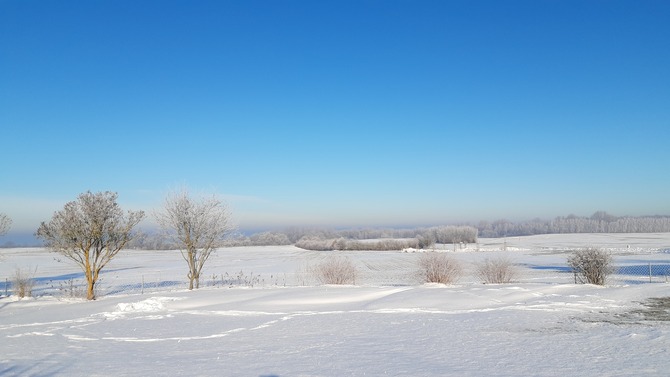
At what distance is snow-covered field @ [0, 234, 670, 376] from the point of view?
29.1 ft

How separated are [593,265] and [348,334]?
16.2m

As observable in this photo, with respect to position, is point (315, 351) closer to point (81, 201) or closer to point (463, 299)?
point (463, 299)

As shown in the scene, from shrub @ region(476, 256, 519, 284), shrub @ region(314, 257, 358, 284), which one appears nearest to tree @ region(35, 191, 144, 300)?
shrub @ region(314, 257, 358, 284)

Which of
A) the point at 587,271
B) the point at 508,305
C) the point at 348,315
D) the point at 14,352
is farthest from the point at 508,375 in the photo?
the point at 587,271

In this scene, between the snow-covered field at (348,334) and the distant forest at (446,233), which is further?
the distant forest at (446,233)

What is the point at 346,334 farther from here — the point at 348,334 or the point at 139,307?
the point at 139,307

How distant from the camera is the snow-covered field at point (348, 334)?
29.1 ft

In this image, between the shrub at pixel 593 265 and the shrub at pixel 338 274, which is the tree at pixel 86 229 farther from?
the shrub at pixel 593 265

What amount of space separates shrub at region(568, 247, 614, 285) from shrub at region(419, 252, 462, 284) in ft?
19.2

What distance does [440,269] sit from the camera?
2519 centimetres

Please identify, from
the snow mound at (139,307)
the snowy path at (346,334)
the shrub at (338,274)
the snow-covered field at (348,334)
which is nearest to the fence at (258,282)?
the shrub at (338,274)

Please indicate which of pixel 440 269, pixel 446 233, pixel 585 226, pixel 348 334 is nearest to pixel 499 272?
pixel 440 269

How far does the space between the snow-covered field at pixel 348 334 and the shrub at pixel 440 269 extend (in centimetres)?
420

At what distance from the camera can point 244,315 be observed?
53.3 ft
